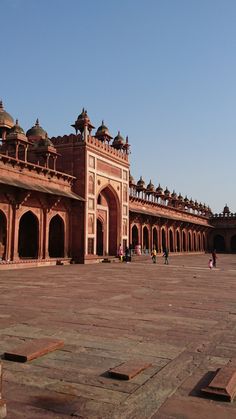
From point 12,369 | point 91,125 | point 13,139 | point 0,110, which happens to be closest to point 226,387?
point 12,369

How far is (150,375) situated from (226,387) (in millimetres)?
727

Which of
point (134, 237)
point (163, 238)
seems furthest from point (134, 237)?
point (163, 238)

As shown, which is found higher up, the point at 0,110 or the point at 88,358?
the point at 0,110

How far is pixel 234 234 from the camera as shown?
180 feet

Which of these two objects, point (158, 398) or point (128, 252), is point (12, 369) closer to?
point (158, 398)

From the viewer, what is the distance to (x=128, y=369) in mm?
3447

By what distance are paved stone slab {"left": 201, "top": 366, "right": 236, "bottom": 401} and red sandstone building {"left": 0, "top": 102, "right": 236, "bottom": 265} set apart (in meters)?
14.3

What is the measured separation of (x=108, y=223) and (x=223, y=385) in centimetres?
2487

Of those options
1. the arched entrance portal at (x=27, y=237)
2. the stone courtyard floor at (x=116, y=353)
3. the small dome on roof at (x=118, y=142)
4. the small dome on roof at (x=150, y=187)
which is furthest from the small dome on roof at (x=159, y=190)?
the stone courtyard floor at (x=116, y=353)

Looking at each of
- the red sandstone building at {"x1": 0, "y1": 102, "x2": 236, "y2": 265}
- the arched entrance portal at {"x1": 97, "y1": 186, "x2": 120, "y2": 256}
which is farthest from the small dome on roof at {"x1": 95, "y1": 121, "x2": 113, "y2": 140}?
the arched entrance portal at {"x1": 97, "y1": 186, "x2": 120, "y2": 256}

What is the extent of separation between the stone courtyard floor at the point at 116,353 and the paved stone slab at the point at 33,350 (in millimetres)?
76

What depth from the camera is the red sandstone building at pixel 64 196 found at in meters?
18.2

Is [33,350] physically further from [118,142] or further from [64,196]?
[118,142]

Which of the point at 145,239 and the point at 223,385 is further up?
the point at 145,239
